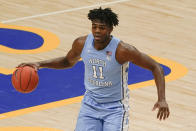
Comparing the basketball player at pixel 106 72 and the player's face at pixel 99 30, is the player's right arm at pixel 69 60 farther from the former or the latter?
the player's face at pixel 99 30

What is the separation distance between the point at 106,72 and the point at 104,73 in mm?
23

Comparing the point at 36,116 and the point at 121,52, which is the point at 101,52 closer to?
the point at 121,52

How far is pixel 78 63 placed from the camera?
37.8 feet

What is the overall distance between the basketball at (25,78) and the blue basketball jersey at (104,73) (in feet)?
1.97

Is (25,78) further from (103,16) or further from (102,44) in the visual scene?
(103,16)

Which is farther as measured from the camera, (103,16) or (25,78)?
(25,78)

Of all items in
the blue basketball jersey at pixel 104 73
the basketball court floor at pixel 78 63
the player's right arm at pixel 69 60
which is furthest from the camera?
the basketball court floor at pixel 78 63

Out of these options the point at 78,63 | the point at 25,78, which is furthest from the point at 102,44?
the point at 78,63

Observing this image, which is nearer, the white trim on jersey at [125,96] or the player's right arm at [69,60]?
the white trim on jersey at [125,96]

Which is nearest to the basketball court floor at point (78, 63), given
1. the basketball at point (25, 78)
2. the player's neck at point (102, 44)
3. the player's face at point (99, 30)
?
the basketball at point (25, 78)

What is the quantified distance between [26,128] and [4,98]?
106 centimetres

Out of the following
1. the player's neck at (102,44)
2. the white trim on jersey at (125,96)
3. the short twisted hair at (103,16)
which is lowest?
the white trim on jersey at (125,96)

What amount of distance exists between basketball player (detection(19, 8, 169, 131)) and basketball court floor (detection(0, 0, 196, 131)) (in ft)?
6.51

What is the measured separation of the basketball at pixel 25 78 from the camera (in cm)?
726
